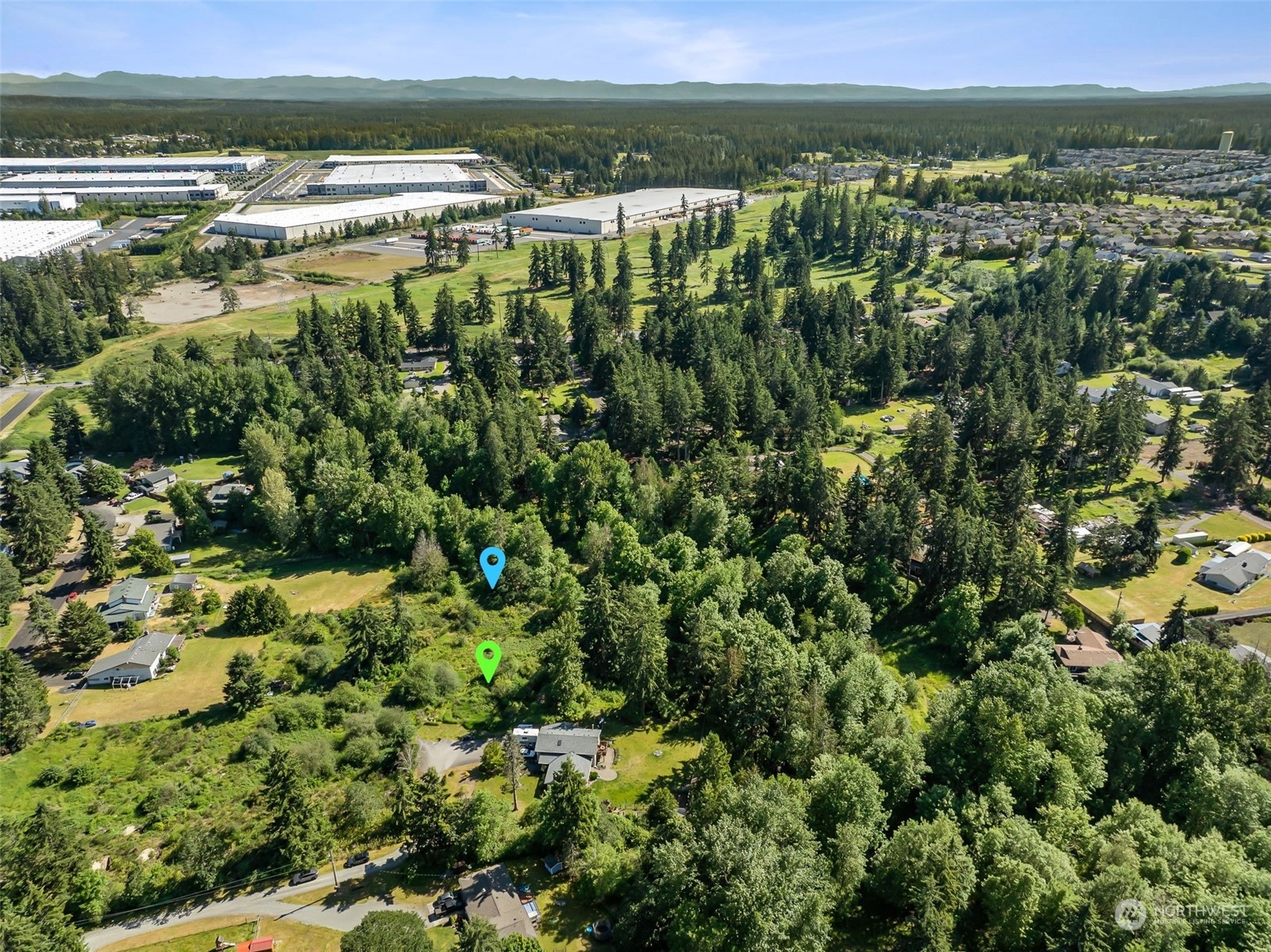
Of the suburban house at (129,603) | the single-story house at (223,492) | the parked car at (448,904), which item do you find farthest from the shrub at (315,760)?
the single-story house at (223,492)

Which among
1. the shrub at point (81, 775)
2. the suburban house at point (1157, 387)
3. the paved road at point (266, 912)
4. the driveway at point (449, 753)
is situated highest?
the suburban house at point (1157, 387)

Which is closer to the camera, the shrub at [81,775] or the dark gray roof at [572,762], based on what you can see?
the shrub at [81,775]

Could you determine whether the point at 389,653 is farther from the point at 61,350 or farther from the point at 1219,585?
the point at 61,350

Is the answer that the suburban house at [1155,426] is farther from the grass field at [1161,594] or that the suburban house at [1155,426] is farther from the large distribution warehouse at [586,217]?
the large distribution warehouse at [586,217]

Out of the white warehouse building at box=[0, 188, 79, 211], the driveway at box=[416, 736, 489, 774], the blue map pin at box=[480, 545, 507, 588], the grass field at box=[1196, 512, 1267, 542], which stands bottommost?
the driveway at box=[416, 736, 489, 774]

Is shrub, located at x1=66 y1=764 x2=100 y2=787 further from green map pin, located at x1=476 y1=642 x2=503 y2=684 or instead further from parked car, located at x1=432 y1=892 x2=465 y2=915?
parked car, located at x1=432 y1=892 x2=465 y2=915

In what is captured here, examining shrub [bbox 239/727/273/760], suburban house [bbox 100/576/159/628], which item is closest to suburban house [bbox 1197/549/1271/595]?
shrub [bbox 239/727/273/760]
